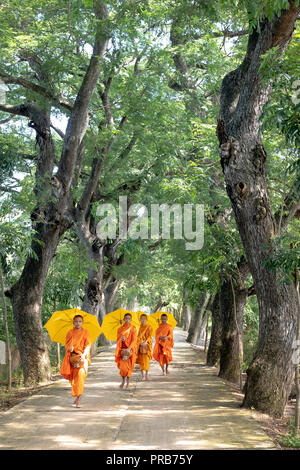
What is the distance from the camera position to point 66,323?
11.0 meters

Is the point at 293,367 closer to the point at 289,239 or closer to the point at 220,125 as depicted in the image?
the point at 289,239

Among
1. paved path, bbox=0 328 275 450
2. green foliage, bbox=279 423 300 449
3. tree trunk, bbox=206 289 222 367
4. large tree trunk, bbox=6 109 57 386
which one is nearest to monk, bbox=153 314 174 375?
paved path, bbox=0 328 275 450

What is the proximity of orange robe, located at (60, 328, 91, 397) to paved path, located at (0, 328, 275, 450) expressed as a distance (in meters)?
0.39

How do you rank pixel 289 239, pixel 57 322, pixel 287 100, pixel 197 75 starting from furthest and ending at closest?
pixel 197 75 → pixel 57 322 → pixel 289 239 → pixel 287 100

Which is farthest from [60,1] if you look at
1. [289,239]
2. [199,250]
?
[289,239]

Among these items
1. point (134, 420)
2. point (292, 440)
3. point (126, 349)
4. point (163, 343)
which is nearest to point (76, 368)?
point (134, 420)

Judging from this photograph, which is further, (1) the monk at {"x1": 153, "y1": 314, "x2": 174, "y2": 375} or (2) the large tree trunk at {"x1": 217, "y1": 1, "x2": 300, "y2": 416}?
(1) the monk at {"x1": 153, "y1": 314, "x2": 174, "y2": 375}

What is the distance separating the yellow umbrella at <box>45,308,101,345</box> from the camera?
10711mm

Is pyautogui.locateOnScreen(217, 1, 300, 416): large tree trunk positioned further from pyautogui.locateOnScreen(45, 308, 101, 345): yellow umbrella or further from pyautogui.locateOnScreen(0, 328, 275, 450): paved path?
pyautogui.locateOnScreen(45, 308, 101, 345): yellow umbrella

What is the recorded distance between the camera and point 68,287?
17859 millimetres

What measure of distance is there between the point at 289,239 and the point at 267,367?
2.18m

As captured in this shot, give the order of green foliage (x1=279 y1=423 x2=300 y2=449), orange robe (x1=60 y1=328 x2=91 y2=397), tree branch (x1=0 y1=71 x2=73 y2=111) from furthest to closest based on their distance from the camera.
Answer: tree branch (x1=0 y1=71 x2=73 y2=111) → orange robe (x1=60 y1=328 x2=91 y2=397) → green foliage (x1=279 y1=423 x2=300 y2=449)

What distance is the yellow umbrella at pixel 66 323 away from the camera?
1071 cm

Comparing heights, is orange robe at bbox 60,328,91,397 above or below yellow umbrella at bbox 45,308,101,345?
below
